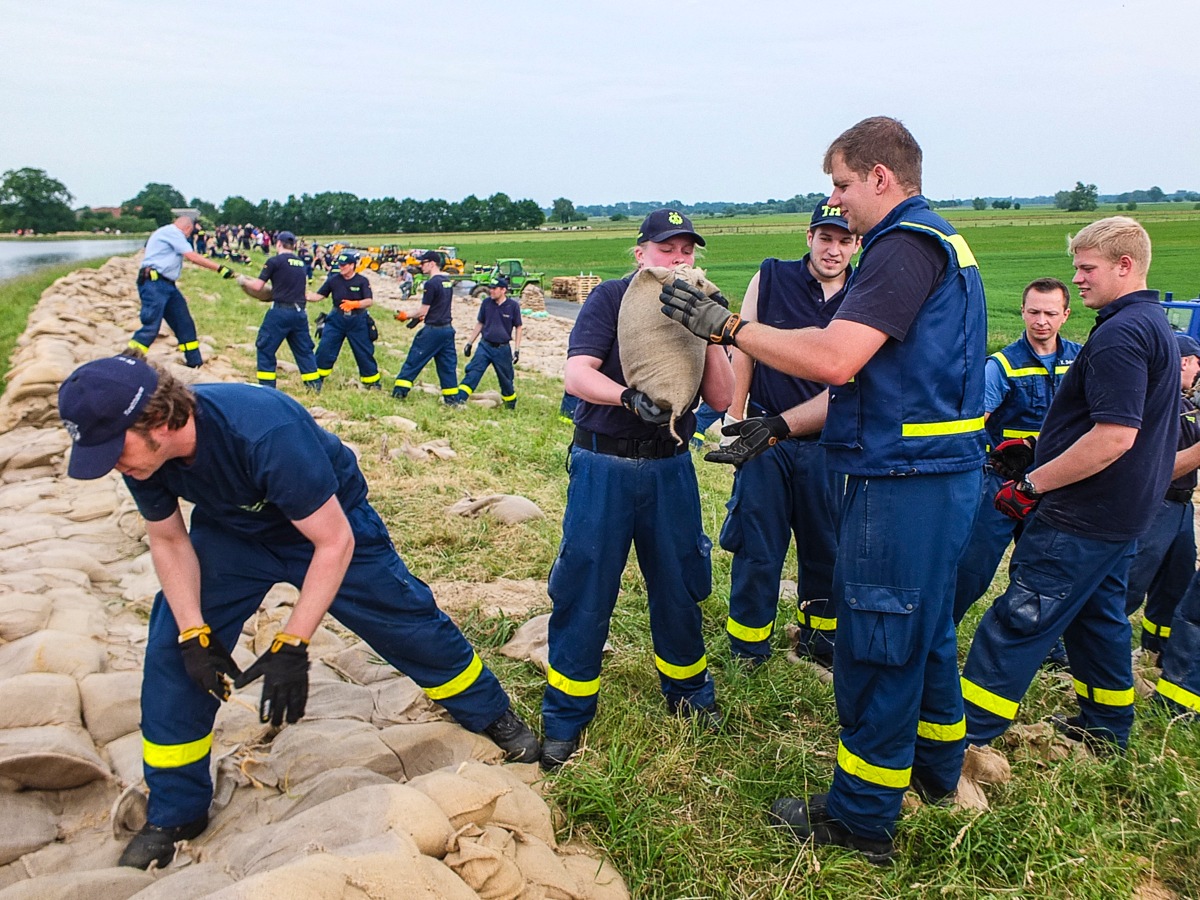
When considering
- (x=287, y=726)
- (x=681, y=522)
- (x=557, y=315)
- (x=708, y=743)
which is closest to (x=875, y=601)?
(x=681, y=522)

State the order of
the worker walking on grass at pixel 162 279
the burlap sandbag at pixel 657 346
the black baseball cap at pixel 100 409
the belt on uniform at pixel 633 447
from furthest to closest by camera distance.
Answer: the worker walking on grass at pixel 162 279 → the belt on uniform at pixel 633 447 → the burlap sandbag at pixel 657 346 → the black baseball cap at pixel 100 409

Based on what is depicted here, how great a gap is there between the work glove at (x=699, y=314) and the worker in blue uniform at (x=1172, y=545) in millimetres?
2867

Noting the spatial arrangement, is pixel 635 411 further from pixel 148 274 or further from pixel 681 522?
pixel 148 274

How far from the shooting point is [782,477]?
385cm

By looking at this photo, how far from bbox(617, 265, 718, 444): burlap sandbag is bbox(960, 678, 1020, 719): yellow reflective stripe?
5.25 feet

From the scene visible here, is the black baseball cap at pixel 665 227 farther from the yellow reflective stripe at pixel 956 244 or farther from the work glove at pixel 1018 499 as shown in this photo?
the work glove at pixel 1018 499

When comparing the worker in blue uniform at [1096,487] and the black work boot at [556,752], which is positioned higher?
the worker in blue uniform at [1096,487]

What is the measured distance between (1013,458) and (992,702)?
1233 mm

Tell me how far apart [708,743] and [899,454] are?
1.48 meters

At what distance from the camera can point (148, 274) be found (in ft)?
34.2

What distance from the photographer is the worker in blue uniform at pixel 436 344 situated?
1073 cm

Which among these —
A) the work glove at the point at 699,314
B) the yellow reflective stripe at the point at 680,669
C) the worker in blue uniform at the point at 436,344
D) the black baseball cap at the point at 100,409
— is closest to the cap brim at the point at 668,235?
the work glove at the point at 699,314

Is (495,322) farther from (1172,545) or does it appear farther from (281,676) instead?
(281,676)

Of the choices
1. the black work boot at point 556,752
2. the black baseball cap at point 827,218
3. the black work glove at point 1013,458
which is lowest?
the black work boot at point 556,752
